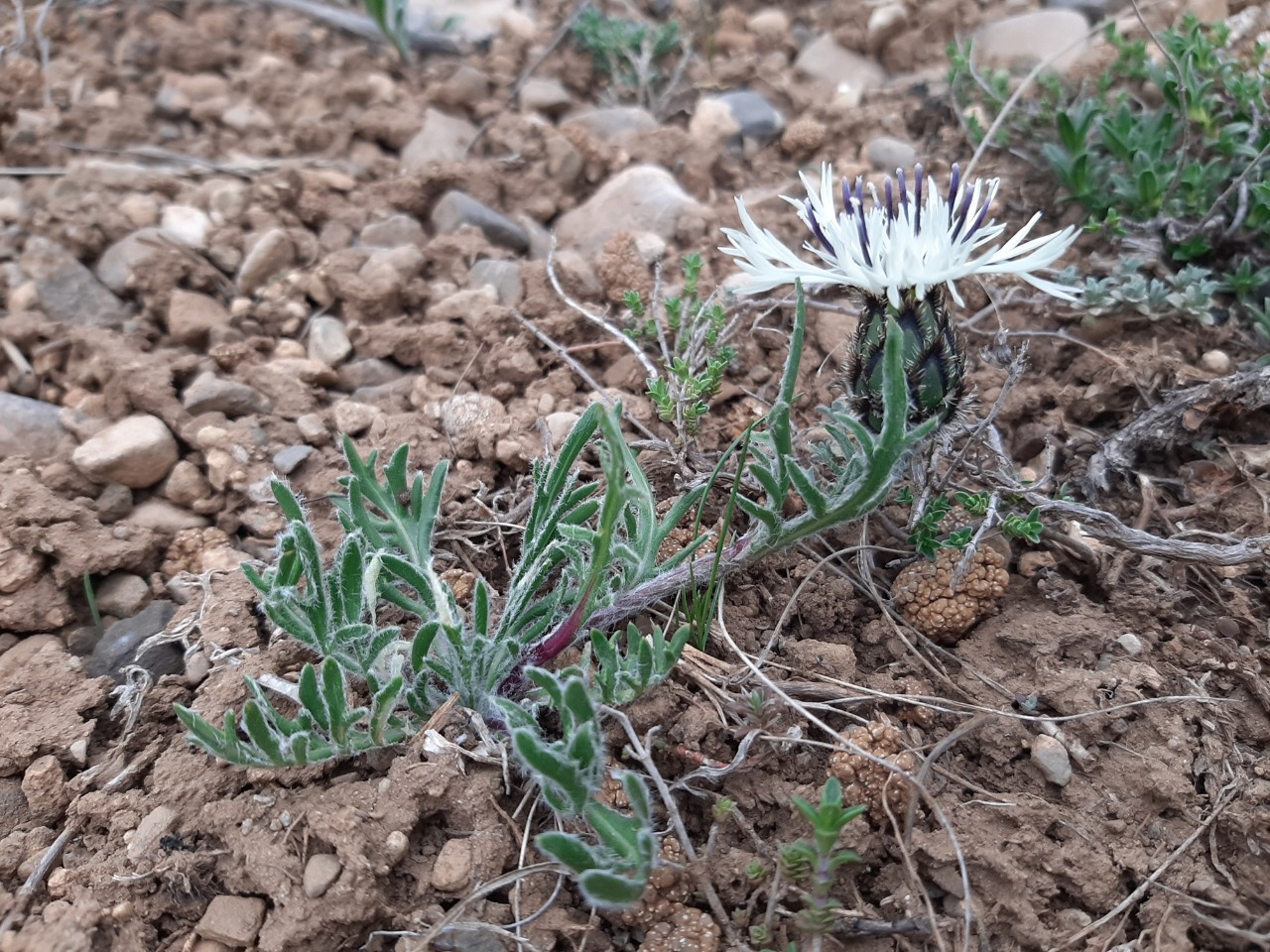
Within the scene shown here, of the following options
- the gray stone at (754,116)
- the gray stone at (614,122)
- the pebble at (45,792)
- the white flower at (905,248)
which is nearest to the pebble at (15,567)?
the pebble at (45,792)

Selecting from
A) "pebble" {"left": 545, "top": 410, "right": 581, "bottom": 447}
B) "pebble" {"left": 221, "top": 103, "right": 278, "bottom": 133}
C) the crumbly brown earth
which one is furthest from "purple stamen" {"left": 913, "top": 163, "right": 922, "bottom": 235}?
"pebble" {"left": 221, "top": 103, "right": 278, "bottom": 133}

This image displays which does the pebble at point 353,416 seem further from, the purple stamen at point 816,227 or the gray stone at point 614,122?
the gray stone at point 614,122

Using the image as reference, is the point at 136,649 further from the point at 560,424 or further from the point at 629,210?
the point at 629,210

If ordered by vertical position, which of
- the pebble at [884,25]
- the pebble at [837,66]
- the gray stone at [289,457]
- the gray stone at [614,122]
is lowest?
the gray stone at [289,457]

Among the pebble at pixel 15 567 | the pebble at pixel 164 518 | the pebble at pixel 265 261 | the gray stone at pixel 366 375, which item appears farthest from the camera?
the pebble at pixel 265 261

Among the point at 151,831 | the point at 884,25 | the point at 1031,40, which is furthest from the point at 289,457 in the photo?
the point at 1031,40
